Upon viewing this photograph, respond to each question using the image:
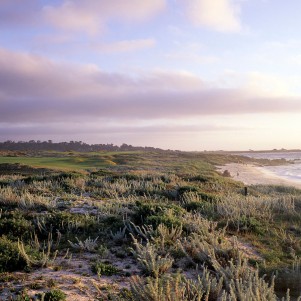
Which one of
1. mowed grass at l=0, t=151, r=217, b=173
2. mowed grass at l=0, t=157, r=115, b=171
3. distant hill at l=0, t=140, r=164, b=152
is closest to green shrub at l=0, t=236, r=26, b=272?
mowed grass at l=0, t=151, r=217, b=173

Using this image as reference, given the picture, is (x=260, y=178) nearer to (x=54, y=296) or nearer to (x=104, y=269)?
(x=104, y=269)

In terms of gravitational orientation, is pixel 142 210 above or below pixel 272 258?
above

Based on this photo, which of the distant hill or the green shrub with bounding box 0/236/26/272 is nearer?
the green shrub with bounding box 0/236/26/272

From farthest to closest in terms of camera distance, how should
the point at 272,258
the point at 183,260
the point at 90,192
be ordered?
the point at 90,192 < the point at 272,258 < the point at 183,260

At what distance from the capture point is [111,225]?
8.95m

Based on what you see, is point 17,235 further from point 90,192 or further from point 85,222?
point 90,192

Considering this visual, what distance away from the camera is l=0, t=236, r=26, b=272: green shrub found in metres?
5.93

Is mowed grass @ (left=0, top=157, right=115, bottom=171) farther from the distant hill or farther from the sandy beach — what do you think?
the distant hill

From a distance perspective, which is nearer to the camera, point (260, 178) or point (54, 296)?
point (54, 296)

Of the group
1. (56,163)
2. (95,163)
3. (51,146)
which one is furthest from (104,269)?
(51,146)

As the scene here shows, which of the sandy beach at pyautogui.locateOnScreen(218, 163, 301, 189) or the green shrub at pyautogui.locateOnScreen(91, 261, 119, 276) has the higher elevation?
the green shrub at pyautogui.locateOnScreen(91, 261, 119, 276)

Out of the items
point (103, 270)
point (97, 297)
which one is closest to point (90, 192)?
point (103, 270)

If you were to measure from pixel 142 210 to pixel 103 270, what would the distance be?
379cm

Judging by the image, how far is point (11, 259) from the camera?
6090 millimetres
